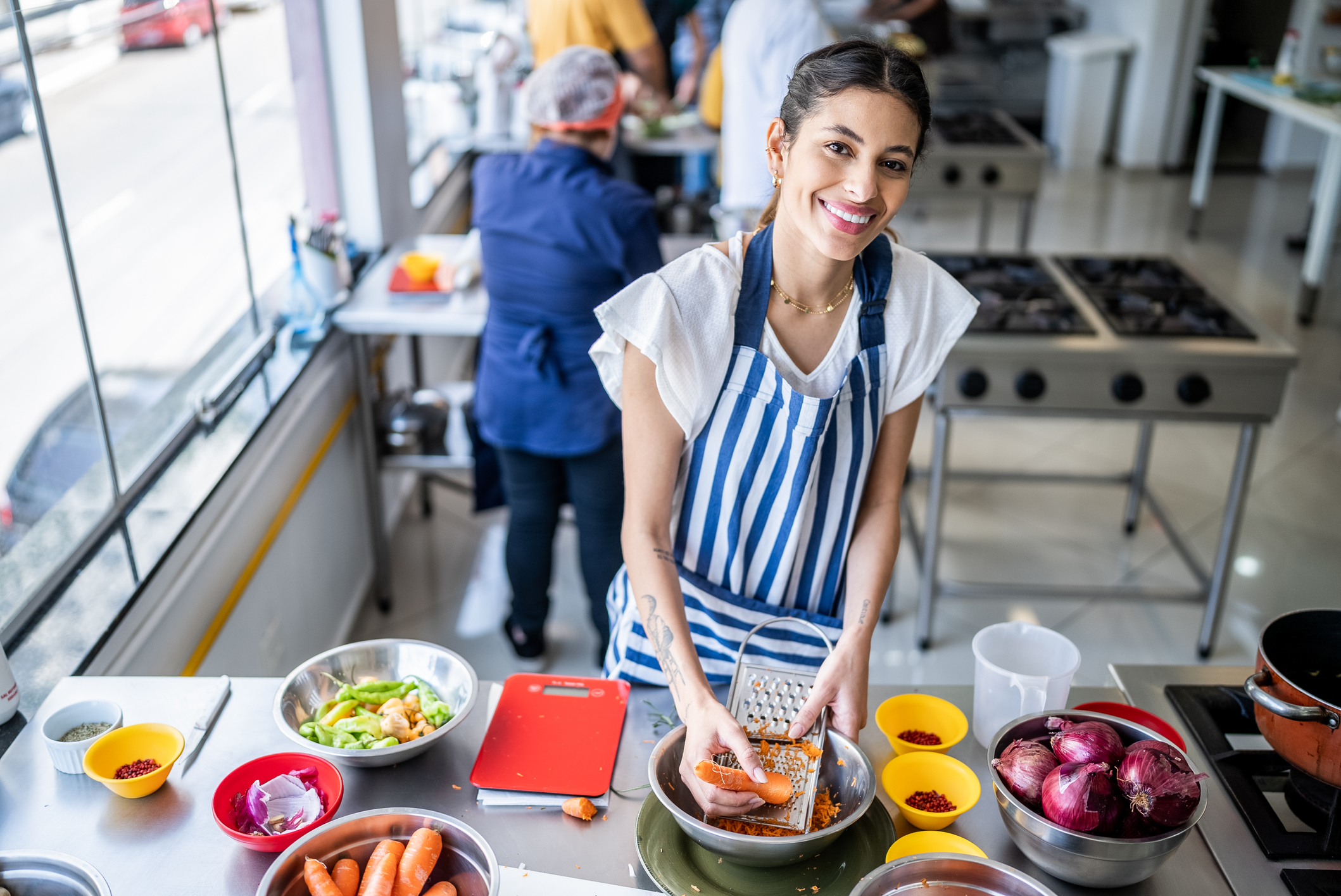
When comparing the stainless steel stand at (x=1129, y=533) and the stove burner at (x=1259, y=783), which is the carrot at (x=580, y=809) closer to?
the stove burner at (x=1259, y=783)

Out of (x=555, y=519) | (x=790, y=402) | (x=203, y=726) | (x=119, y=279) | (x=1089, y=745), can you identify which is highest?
(x=790, y=402)

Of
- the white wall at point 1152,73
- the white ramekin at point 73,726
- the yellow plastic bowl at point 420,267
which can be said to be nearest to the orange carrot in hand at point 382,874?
the white ramekin at point 73,726

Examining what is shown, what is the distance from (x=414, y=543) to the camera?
3551 mm

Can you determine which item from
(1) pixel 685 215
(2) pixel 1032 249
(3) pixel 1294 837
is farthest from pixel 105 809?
(2) pixel 1032 249

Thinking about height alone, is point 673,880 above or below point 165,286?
below

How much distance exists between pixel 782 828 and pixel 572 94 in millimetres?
1781

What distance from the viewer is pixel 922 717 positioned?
4.65 ft

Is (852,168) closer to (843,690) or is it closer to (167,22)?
(843,690)

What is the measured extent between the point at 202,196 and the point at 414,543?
1.35 m

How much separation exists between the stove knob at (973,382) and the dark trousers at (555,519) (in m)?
0.89

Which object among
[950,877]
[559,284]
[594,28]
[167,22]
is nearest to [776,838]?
[950,877]

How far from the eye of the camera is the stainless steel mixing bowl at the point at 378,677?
1280mm

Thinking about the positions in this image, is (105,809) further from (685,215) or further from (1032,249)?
(1032,249)

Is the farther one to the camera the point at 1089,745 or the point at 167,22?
the point at 167,22
